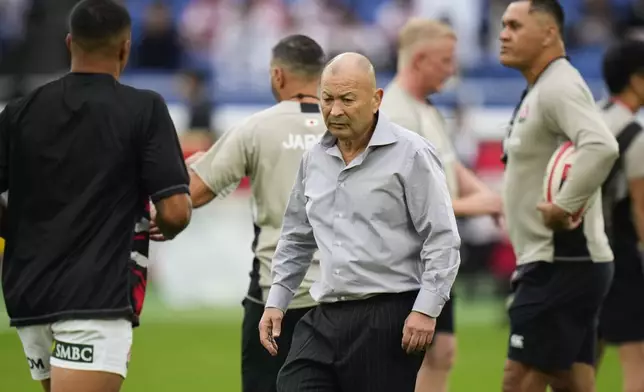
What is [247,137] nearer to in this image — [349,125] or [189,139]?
[349,125]

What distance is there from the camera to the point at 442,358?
852 cm

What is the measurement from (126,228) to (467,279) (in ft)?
40.4

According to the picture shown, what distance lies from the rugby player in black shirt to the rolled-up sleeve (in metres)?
1.01

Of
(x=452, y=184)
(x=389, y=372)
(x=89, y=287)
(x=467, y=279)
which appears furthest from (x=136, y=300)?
(x=467, y=279)

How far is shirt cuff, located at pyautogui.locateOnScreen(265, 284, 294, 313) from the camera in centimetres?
594

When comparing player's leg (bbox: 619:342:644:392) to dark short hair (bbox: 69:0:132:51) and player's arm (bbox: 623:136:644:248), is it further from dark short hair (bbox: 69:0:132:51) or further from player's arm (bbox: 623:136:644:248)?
dark short hair (bbox: 69:0:132:51)

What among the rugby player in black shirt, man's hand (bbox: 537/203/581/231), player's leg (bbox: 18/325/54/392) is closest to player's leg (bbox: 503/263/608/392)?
man's hand (bbox: 537/203/581/231)

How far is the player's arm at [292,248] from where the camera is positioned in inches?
235

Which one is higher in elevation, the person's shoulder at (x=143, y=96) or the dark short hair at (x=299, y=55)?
the dark short hair at (x=299, y=55)

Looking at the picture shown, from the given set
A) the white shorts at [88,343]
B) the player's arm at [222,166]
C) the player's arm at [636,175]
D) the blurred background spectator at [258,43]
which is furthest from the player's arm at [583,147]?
the blurred background spectator at [258,43]

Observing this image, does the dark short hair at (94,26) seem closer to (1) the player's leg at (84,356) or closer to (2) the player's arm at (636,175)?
(1) the player's leg at (84,356)

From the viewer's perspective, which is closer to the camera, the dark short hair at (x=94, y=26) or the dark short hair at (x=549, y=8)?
the dark short hair at (x=94, y=26)

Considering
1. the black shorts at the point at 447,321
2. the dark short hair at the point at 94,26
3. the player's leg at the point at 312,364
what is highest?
the dark short hair at the point at 94,26

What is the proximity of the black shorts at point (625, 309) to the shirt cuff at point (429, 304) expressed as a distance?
3337 mm
